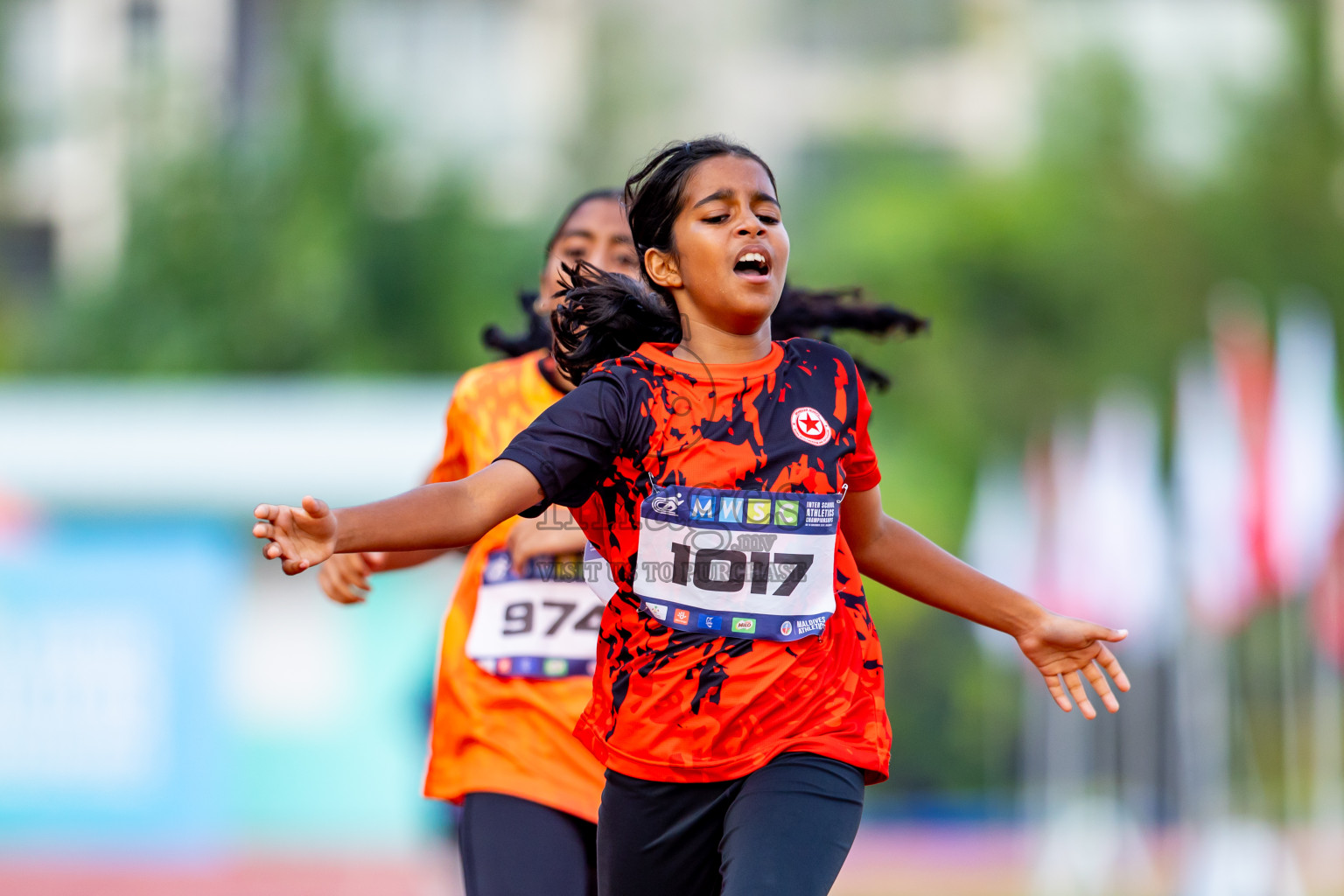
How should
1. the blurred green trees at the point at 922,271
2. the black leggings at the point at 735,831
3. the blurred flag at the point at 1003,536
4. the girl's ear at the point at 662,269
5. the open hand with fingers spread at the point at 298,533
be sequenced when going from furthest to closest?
the blurred green trees at the point at 922,271 → the blurred flag at the point at 1003,536 → the girl's ear at the point at 662,269 → the black leggings at the point at 735,831 → the open hand with fingers spread at the point at 298,533

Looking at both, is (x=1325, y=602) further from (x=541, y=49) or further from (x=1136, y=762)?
(x=541, y=49)

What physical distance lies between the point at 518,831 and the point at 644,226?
132 centimetres

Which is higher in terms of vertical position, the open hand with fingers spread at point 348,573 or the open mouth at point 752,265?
the open mouth at point 752,265

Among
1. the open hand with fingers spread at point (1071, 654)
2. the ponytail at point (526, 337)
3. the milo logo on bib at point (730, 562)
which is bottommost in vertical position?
the open hand with fingers spread at point (1071, 654)

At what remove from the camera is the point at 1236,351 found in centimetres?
1384

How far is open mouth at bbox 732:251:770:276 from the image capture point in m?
2.98

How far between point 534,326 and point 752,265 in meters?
1.40

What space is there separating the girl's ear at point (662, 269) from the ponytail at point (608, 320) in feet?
0.27

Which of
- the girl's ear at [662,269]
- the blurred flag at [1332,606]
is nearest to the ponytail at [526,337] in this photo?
the girl's ear at [662,269]

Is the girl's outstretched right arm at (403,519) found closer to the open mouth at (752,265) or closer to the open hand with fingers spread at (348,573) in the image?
the open mouth at (752,265)

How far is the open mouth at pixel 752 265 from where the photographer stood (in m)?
2.98

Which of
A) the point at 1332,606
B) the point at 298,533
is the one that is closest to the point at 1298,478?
the point at 1332,606

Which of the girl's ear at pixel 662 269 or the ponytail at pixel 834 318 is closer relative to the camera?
the girl's ear at pixel 662 269

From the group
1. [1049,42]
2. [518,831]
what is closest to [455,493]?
[518,831]
